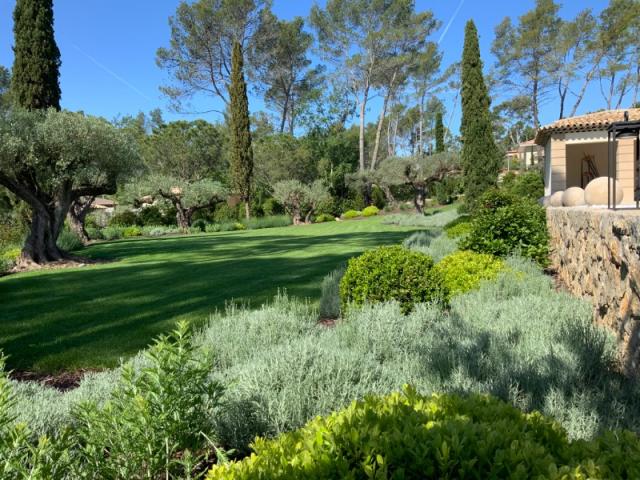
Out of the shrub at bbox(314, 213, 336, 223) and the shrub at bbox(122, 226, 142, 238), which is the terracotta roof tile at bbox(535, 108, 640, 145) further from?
the shrub at bbox(122, 226, 142, 238)

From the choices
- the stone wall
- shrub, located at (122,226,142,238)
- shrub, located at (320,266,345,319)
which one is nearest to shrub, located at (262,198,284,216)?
shrub, located at (122,226,142,238)

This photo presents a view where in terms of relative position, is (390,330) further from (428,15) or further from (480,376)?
(428,15)

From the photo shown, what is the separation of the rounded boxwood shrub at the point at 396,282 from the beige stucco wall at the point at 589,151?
35.3 feet

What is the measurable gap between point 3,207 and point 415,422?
21.8 meters

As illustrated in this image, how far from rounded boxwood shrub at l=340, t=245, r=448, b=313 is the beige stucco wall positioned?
10.8m

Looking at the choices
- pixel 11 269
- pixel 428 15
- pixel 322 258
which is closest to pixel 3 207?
pixel 11 269

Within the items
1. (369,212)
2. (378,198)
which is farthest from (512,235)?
(378,198)

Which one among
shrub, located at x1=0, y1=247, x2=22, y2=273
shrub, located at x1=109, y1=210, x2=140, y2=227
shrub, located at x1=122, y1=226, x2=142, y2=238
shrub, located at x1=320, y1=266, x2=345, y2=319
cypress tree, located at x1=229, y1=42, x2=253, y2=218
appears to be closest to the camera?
shrub, located at x1=320, y1=266, x2=345, y2=319

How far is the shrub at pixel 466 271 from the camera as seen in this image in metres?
5.70

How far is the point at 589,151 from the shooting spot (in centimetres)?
1795

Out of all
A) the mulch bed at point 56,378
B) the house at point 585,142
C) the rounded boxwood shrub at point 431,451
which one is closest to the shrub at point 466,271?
the rounded boxwood shrub at point 431,451

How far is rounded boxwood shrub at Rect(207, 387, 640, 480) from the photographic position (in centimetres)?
146

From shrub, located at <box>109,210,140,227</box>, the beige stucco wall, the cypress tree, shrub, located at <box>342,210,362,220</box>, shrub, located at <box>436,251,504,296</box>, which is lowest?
shrub, located at <box>342,210,362,220</box>

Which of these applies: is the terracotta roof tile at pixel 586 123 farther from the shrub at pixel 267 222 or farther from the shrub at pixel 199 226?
the shrub at pixel 199 226
